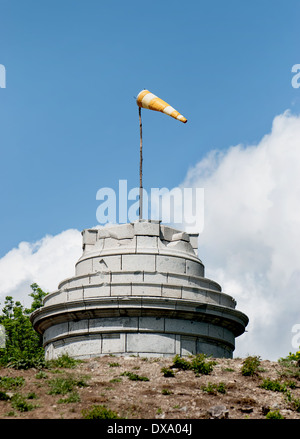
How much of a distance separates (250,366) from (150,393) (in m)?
3.74

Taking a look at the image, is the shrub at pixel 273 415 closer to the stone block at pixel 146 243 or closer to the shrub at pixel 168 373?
the shrub at pixel 168 373

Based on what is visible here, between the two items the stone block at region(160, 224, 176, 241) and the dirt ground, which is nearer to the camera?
the dirt ground

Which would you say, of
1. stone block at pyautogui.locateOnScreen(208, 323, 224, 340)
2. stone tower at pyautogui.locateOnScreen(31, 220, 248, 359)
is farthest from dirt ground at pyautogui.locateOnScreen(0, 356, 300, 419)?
stone block at pyautogui.locateOnScreen(208, 323, 224, 340)

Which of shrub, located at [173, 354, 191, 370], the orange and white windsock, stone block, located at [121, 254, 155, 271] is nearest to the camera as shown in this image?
shrub, located at [173, 354, 191, 370]

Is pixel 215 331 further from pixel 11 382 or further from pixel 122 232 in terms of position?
pixel 11 382

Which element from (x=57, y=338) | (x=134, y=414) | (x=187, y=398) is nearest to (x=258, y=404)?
(x=187, y=398)

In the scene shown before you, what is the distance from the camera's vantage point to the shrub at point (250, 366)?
71.4 feet

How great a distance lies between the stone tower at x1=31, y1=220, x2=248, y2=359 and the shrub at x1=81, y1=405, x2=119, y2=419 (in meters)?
7.10

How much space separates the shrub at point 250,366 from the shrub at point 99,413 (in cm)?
538

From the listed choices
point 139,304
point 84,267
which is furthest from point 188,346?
point 84,267

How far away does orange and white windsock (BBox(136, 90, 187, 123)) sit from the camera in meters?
28.8

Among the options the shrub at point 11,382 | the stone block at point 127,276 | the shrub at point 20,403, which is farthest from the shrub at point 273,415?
the stone block at point 127,276

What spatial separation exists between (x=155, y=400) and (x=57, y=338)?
8231 millimetres

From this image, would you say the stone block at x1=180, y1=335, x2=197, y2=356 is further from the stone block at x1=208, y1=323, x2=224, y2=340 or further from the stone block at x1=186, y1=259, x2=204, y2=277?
the stone block at x1=186, y1=259, x2=204, y2=277
